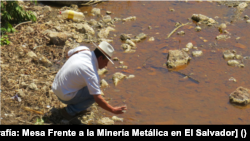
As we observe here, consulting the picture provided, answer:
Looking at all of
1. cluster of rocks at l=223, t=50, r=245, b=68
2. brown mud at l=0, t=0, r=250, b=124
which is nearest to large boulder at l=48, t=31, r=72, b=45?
brown mud at l=0, t=0, r=250, b=124

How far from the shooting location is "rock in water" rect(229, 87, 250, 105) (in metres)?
4.67

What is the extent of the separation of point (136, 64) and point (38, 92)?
1996 mm

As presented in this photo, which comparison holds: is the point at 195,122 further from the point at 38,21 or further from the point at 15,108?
the point at 38,21

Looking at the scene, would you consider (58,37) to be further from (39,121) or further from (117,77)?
(39,121)

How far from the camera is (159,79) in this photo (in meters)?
5.29

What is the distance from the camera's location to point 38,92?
4496 mm

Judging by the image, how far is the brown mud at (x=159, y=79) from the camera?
14.2 feet

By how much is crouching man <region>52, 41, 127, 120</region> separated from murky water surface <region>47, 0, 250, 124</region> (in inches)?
26.8

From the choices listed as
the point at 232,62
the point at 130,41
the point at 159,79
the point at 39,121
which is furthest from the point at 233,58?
the point at 39,121

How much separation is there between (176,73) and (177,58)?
0.37 metres

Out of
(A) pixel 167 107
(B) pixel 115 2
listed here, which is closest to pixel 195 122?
(A) pixel 167 107

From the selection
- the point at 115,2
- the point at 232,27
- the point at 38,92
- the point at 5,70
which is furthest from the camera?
the point at 115,2

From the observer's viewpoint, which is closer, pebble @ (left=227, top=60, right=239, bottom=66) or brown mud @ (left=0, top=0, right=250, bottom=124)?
brown mud @ (left=0, top=0, right=250, bottom=124)

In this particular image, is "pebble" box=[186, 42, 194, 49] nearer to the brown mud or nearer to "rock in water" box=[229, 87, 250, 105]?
Answer: the brown mud
